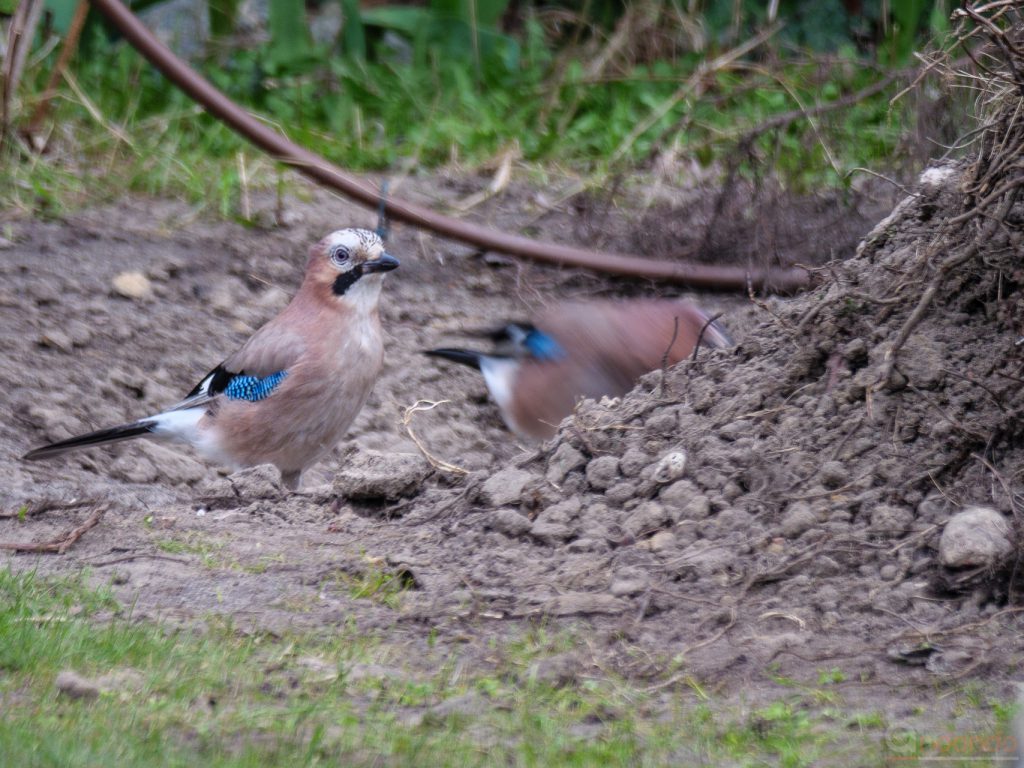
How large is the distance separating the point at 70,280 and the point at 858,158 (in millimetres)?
4006

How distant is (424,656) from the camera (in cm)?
341

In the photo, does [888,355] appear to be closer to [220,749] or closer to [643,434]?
[643,434]

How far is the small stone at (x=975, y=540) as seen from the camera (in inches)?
134

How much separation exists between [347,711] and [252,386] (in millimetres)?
2595

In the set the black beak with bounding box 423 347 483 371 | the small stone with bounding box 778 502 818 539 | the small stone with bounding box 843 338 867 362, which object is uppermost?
the small stone with bounding box 843 338 867 362

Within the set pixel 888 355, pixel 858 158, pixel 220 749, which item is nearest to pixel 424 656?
pixel 220 749

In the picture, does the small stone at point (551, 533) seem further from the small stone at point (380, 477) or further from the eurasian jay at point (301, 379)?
the eurasian jay at point (301, 379)

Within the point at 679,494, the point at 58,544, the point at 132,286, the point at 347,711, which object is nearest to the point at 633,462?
the point at 679,494

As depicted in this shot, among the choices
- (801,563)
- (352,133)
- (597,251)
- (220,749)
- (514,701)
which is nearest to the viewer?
(220,749)

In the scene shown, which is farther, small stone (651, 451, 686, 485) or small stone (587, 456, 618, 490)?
small stone (587, 456, 618, 490)

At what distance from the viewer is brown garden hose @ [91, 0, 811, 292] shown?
6746 millimetres

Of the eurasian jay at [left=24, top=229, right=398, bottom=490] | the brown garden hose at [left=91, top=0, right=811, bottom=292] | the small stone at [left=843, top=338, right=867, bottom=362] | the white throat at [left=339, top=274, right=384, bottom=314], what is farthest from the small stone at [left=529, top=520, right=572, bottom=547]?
the brown garden hose at [left=91, top=0, right=811, bottom=292]

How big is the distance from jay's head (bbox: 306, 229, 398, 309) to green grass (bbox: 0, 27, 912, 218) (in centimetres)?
176

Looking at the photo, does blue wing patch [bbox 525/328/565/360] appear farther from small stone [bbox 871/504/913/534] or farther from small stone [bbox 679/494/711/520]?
small stone [bbox 871/504/913/534]
